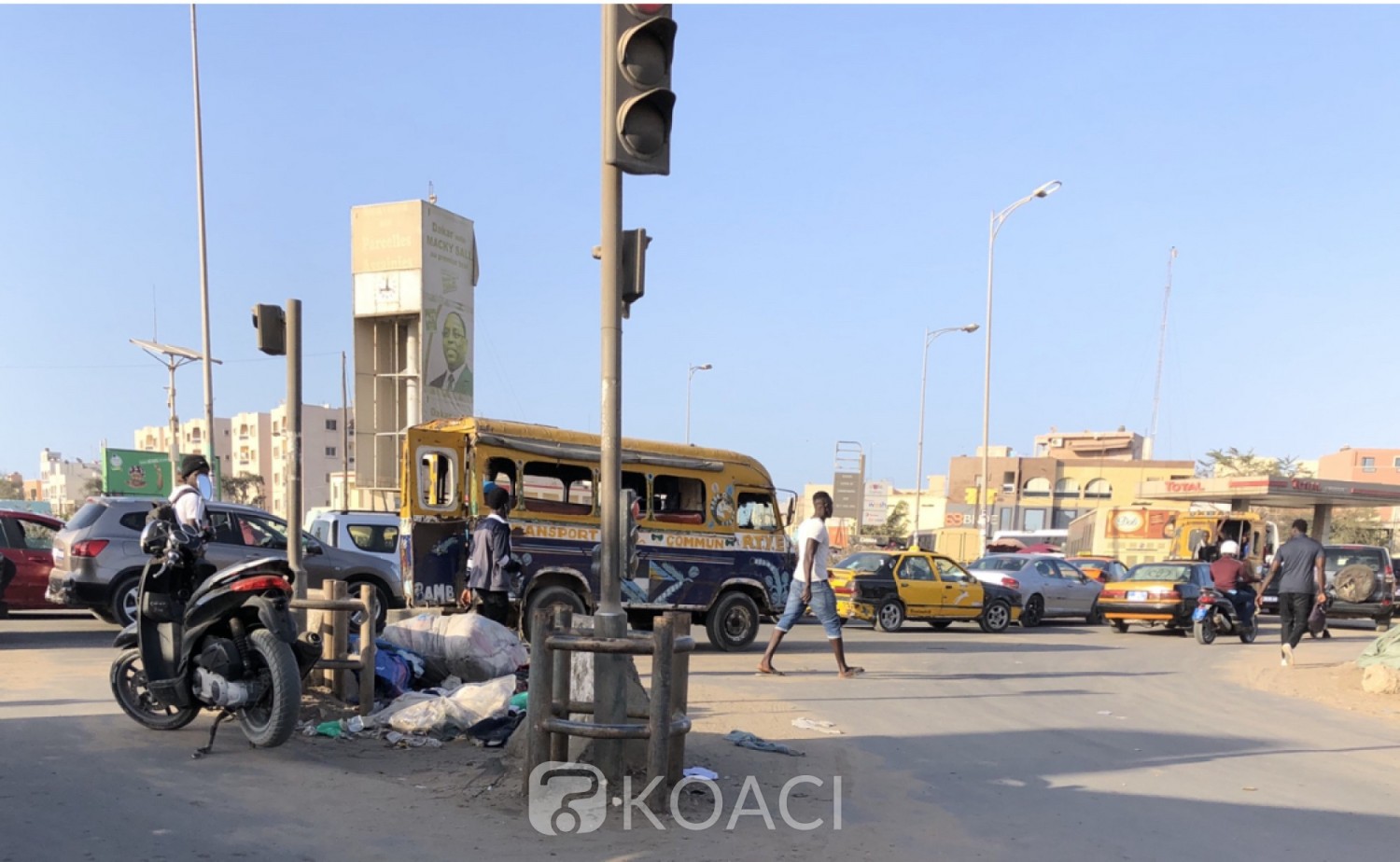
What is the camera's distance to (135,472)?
1695 inches

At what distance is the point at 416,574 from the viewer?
12.9 m

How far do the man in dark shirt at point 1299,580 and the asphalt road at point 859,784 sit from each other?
2.73 meters

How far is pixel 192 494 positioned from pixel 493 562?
3408 mm

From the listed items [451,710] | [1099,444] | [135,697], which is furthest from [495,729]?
[1099,444]

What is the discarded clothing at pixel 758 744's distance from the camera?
739cm

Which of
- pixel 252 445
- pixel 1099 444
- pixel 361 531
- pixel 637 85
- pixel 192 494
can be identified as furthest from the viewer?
pixel 252 445

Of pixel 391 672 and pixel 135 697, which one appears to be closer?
pixel 135 697

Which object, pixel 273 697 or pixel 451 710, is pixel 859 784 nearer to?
pixel 451 710

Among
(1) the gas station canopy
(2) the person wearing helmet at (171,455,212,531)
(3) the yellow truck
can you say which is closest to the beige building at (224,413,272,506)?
(3) the yellow truck

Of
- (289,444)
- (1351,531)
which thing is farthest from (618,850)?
(1351,531)

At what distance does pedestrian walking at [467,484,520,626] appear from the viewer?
10.1 metres

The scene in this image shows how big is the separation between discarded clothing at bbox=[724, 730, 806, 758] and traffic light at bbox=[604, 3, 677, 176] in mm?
3914

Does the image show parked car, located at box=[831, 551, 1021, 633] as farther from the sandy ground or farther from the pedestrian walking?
the pedestrian walking

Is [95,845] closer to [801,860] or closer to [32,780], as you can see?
[32,780]
